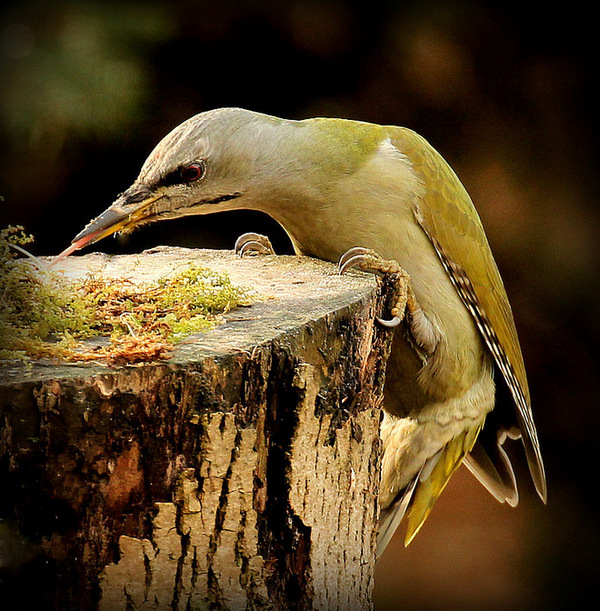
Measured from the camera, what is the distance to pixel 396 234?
1826mm

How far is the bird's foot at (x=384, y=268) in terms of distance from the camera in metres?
1.64

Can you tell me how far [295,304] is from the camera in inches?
54.6

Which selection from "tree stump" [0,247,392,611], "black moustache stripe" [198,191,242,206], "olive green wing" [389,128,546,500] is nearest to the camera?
"tree stump" [0,247,392,611]

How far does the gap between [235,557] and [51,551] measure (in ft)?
0.87

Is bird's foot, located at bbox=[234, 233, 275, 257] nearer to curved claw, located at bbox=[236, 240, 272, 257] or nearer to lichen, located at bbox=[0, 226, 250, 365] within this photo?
curved claw, located at bbox=[236, 240, 272, 257]

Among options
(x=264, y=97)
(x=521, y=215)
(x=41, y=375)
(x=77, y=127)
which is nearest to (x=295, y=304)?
(x=41, y=375)

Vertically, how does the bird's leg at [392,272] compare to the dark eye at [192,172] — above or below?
below

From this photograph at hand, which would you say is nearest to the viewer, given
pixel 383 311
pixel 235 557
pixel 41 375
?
pixel 41 375

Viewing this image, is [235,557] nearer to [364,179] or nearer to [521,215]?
[364,179]

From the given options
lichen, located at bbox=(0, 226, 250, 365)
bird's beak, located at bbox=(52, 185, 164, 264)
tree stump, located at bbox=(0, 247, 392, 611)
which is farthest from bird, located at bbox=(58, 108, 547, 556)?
tree stump, located at bbox=(0, 247, 392, 611)

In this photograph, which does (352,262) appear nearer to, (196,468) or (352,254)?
(352,254)

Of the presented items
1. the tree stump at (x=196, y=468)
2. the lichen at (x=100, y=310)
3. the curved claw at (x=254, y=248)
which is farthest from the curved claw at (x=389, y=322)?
the curved claw at (x=254, y=248)

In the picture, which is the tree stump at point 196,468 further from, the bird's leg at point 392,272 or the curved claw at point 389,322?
the bird's leg at point 392,272

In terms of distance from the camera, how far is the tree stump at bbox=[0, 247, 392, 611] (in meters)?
1.09
